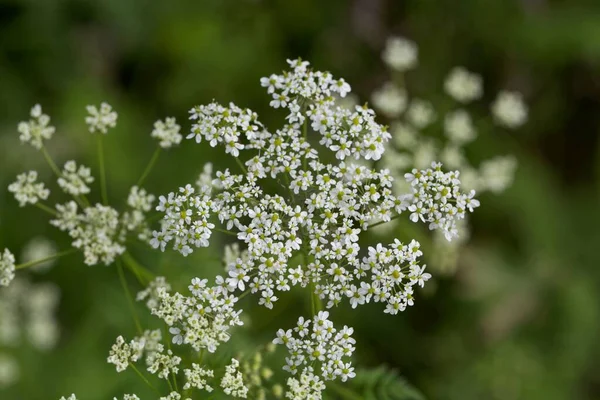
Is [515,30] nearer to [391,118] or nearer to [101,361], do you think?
[391,118]

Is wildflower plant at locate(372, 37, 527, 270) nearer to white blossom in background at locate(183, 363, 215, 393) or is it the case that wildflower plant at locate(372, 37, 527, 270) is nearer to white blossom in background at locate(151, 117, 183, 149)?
white blossom in background at locate(151, 117, 183, 149)

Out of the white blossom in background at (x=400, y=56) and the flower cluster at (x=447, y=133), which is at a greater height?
the white blossom in background at (x=400, y=56)

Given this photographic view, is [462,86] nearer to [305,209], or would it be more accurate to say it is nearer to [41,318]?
[305,209]

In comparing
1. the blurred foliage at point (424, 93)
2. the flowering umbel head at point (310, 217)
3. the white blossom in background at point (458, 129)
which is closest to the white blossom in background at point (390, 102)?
the white blossom in background at point (458, 129)

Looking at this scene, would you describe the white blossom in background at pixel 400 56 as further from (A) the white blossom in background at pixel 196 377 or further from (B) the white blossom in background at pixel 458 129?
(A) the white blossom in background at pixel 196 377

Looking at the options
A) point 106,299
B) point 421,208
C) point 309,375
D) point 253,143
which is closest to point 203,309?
point 309,375

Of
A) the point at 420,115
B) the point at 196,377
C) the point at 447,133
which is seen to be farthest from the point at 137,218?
the point at 447,133

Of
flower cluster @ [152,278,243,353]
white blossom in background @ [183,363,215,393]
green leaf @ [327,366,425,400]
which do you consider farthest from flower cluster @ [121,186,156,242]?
green leaf @ [327,366,425,400]
